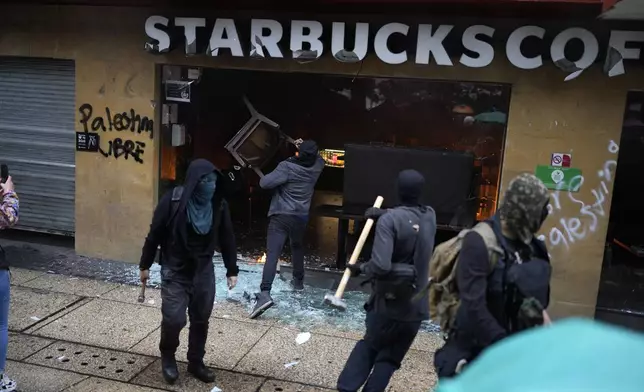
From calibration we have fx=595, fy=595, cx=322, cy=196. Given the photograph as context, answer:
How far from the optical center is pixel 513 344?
1586mm

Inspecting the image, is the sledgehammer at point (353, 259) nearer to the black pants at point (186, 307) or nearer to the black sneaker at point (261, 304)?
the black sneaker at point (261, 304)

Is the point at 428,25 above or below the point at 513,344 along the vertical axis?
above

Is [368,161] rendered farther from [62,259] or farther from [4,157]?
[4,157]

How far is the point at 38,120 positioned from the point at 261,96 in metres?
3.55

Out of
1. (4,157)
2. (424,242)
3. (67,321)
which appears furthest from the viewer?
(4,157)

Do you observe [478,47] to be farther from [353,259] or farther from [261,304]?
[261,304]

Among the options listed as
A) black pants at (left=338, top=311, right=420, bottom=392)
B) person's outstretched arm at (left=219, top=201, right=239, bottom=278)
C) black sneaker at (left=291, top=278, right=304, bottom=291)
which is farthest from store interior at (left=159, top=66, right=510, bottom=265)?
black pants at (left=338, top=311, right=420, bottom=392)

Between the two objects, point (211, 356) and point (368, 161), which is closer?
point (211, 356)

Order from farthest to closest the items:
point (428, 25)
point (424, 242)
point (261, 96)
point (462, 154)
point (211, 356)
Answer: point (261, 96) < point (462, 154) < point (428, 25) < point (211, 356) < point (424, 242)

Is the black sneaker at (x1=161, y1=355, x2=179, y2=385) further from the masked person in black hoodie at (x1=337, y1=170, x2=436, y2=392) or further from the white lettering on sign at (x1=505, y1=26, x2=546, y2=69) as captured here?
the white lettering on sign at (x1=505, y1=26, x2=546, y2=69)

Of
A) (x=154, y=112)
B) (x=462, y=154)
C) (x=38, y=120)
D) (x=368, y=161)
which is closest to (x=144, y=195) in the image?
(x=154, y=112)

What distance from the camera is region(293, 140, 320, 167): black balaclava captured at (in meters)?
6.75

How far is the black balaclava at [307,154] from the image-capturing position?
675 centimetres

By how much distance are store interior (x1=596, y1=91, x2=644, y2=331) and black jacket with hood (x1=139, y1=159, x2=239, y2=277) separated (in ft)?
15.1
